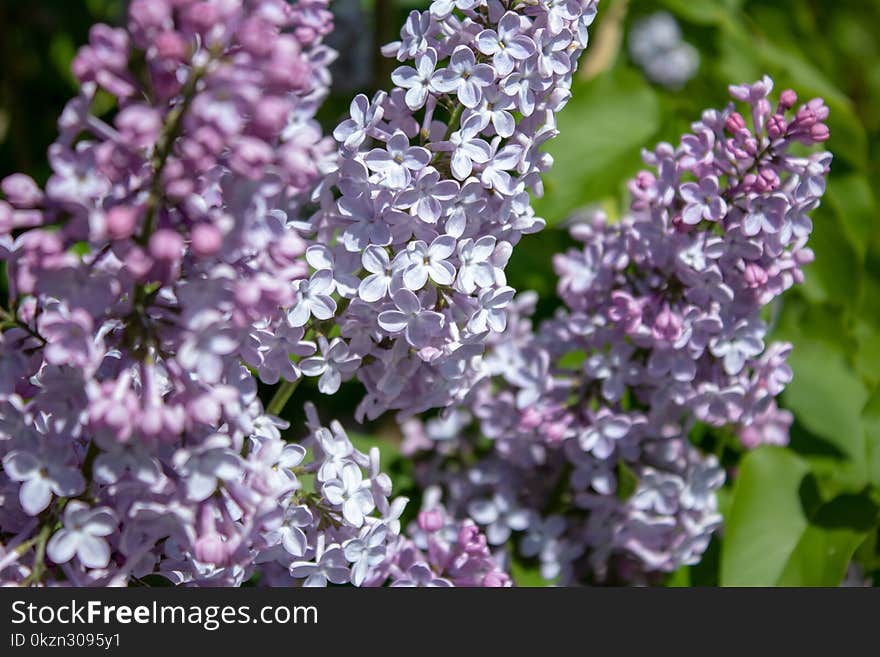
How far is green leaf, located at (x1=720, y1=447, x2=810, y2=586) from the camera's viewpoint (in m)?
1.05

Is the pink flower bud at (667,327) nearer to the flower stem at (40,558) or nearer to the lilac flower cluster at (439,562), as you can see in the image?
the lilac flower cluster at (439,562)

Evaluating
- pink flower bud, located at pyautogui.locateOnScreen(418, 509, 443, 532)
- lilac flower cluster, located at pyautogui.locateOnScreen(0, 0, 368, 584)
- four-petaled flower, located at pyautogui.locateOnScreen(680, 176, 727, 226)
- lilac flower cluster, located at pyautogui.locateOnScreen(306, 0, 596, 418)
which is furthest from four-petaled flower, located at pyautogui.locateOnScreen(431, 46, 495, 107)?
pink flower bud, located at pyautogui.locateOnScreen(418, 509, 443, 532)

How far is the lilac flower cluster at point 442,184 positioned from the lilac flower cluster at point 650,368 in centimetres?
14

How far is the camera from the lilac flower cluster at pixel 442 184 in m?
0.79

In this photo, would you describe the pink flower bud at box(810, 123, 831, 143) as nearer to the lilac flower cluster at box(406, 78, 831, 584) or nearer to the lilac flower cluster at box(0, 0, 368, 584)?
the lilac flower cluster at box(406, 78, 831, 584)

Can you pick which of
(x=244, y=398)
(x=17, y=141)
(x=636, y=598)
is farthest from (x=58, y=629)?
(x=17, y=141)

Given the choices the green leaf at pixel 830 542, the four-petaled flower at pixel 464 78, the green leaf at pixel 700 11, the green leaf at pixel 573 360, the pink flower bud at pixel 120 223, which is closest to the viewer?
the pink flower bud at pixel 120 223

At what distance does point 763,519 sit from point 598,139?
531mm

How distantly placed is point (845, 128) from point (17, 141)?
1193mm

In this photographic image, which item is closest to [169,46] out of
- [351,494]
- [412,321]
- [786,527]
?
[412,321]

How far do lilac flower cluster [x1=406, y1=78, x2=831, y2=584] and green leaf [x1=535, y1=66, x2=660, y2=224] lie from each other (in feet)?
0.65

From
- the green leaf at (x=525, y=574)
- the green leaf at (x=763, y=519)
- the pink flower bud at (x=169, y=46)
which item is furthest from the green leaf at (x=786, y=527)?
the pink flower bud at (x=169, y=46)

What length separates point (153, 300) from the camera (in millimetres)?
671

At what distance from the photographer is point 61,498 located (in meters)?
0.71
